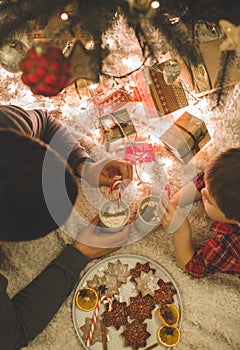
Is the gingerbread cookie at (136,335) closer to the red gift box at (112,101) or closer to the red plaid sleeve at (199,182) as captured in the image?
the red plaid sleeve at (199,182)

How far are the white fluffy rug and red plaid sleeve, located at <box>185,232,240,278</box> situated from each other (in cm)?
8

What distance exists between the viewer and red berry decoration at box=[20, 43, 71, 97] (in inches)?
35.8

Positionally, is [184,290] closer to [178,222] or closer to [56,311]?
[178,222]

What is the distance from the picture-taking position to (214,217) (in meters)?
1.25

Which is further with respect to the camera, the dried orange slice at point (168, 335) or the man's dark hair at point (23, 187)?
the dried orange slice at point (168, 335)

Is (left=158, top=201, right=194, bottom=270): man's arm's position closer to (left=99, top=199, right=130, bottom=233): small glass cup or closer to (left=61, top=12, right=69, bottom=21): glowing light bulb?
(left=99, top=199, right=130, bottom=233): small glass cup

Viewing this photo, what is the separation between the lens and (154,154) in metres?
1.45

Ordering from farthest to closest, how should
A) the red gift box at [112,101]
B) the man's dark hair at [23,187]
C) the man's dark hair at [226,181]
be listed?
the red gift box at [112,101]
the man's dark hair at [226,181]
the man's dark hair at [23,187]

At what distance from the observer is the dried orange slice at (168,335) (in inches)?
47.4

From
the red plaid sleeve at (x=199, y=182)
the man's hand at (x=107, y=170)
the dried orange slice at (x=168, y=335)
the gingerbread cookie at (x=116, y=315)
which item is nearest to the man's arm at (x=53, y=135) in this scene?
the man's hand at (x=107, y=170)

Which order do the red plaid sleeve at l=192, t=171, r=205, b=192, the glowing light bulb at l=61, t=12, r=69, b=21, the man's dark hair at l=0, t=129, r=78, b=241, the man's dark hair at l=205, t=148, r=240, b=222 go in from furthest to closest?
the red plaid sleeve at l=192, t=171, r=205, b=192
the man's dark hair at l=205, t=148, r=240, b=222
the glowing light bulb at l=61, t=12, r=69, b=21
the man's dark hair at l=0, t=129, r=78, b=241

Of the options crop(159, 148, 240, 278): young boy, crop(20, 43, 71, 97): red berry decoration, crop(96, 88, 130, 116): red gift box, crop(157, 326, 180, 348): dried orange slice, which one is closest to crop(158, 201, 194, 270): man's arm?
crop(159, 148, 240, 278): young boy

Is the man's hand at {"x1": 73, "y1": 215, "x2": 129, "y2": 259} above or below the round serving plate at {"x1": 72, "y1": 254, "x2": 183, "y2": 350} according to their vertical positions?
above

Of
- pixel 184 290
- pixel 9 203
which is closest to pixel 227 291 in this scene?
pixel 184 290
